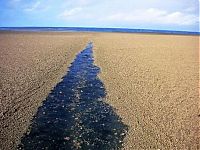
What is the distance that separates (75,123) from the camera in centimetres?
1332

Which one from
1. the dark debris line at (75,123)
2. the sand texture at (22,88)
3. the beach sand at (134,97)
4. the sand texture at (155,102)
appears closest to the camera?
the dark debris line at (75,123)

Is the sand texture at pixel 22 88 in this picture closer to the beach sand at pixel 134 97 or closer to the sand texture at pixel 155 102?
the beach sand at pixel 134 97

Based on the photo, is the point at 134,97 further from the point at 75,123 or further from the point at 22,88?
the point at 22,88

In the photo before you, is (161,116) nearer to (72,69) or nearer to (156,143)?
(156,143)

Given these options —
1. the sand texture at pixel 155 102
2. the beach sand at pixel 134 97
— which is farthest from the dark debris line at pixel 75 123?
the sand texture at pixel 155 102

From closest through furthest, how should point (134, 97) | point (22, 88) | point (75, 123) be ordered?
point (75, 123) → point (134, 97) → point (22, 88)

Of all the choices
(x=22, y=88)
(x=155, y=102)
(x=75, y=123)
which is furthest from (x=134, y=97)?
(x=22, y=88)

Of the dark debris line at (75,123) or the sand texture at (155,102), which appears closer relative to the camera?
the dark debris line at (75,123)

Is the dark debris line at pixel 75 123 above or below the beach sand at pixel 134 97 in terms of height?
below

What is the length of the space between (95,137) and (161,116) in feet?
13.6

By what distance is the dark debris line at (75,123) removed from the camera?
11273 mm

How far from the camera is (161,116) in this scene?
14.1m

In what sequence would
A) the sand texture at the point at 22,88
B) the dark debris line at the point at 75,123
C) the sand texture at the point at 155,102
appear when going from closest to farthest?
1. the dark debris line at the point at 75,123
2. the sand texture at the point at 155,102
3. the sand texture at the point at 22,88

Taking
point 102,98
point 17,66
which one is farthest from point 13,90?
point 17,66
